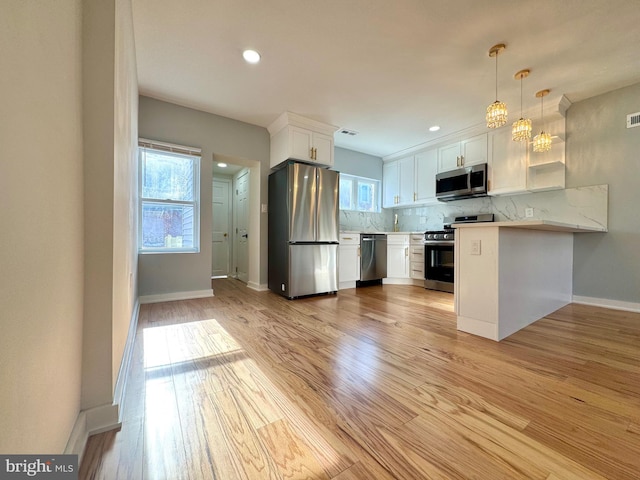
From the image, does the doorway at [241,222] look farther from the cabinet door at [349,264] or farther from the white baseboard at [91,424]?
the white baseboard at [91,424]

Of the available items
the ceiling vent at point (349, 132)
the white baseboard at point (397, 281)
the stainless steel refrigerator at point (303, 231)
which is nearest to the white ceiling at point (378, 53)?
the ceiling vent at point (349, 132)

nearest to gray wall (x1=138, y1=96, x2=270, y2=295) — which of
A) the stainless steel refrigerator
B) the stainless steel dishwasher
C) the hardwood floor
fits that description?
the stainless steel refrigerator

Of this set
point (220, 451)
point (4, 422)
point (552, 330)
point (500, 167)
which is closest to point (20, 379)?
point (4, 422)

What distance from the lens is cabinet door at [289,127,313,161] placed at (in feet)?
11.4

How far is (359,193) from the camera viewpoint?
5.07m

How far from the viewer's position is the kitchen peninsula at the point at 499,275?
1940 millimetres

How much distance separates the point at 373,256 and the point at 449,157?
2.13 meters

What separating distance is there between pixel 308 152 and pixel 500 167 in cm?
280

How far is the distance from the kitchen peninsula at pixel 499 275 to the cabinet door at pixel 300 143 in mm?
2288

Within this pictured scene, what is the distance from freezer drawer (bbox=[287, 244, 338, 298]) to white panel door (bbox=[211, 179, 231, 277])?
278 centimetres

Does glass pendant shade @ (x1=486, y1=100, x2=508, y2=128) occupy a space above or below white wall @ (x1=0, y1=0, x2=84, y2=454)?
above

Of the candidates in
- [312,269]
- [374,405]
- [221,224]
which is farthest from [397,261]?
[221,224]

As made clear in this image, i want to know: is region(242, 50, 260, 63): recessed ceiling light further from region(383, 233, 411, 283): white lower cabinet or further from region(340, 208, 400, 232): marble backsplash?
region(383, 233, 411, 283): white lower cabinet

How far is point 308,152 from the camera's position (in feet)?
11.9
